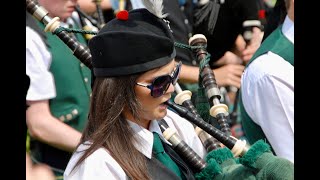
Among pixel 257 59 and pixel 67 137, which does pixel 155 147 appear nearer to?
pixel 257 59

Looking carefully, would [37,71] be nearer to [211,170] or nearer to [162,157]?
[162,157]

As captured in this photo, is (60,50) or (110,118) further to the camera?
(60,50)

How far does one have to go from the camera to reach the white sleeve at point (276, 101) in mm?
4062

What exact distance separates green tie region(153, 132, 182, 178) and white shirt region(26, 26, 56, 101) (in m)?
1.73

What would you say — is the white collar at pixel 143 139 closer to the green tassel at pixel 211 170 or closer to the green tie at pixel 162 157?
the green tie at pixel 162 157

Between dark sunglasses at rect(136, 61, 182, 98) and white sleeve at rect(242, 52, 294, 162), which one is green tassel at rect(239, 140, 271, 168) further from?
white sleeve at rect(242, 52, 294, 162)

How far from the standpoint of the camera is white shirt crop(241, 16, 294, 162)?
406cm

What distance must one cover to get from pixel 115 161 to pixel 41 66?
197 centimetres

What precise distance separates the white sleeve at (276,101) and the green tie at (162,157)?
72 centimetres

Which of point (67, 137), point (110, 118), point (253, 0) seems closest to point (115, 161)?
point (110, 118)

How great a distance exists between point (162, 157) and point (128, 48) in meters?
0.46

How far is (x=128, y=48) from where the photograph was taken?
3.35 metres

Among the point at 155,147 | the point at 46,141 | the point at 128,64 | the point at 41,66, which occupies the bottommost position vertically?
the point at 46,141

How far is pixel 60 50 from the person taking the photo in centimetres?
536
